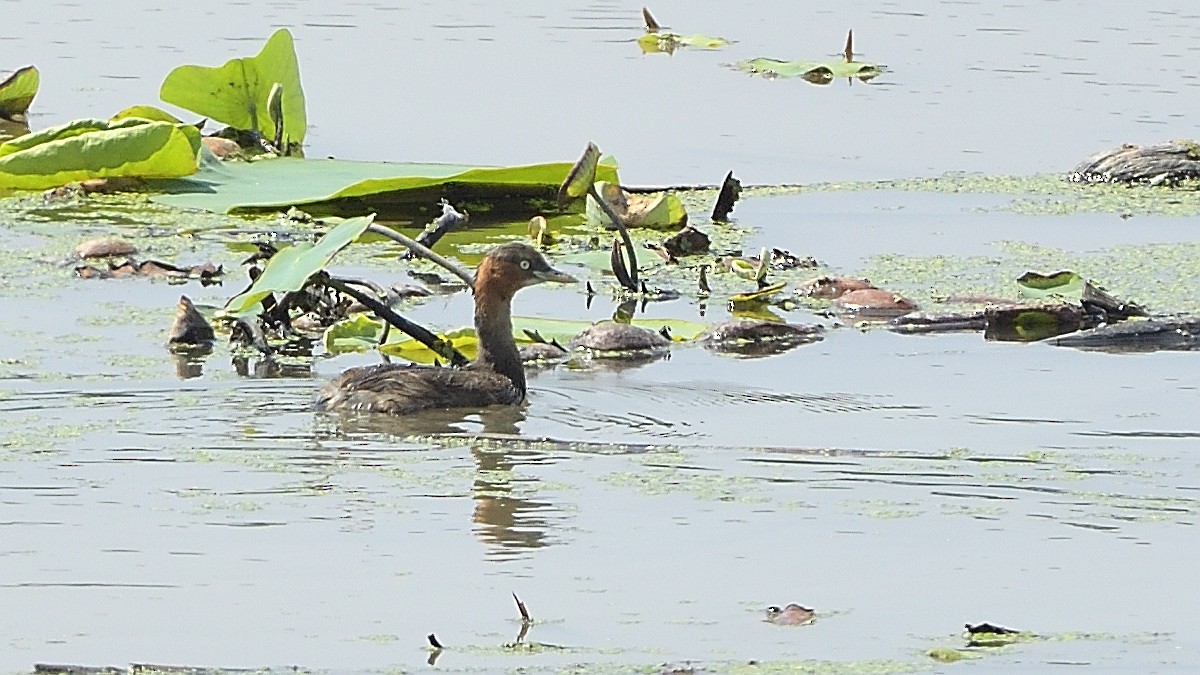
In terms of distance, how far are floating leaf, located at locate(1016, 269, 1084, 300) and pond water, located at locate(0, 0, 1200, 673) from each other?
510mm

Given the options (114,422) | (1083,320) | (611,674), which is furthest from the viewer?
(1083,320)

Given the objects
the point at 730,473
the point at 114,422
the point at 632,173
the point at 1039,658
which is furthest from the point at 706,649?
the point at 632,173

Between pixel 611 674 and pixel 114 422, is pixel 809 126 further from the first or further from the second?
pixel 611 674

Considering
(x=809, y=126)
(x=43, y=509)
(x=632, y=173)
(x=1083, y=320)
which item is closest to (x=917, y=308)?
(x=1083, y=320)

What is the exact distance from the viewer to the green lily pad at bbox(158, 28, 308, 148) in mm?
13031

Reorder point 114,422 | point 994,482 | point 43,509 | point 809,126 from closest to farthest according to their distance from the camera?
point 43,509
point 994,482
point 114,422
point 809,126

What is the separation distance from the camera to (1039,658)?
539 cm

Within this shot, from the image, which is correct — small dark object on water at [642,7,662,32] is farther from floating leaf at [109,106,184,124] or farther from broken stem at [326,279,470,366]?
broken stem at [326,279,470,366]

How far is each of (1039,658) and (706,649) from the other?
777 mm

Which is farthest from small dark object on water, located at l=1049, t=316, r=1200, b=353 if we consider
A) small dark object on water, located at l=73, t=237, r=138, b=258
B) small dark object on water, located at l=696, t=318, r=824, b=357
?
small dark object on water, located at l=73, t=237, r=138, b=258

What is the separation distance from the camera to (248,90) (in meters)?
13.5

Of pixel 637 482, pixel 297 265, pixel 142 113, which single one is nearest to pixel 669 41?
pixel 142 113

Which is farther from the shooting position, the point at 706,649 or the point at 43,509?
the point at 43,509

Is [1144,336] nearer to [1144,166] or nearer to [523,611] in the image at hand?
[1144,166]
